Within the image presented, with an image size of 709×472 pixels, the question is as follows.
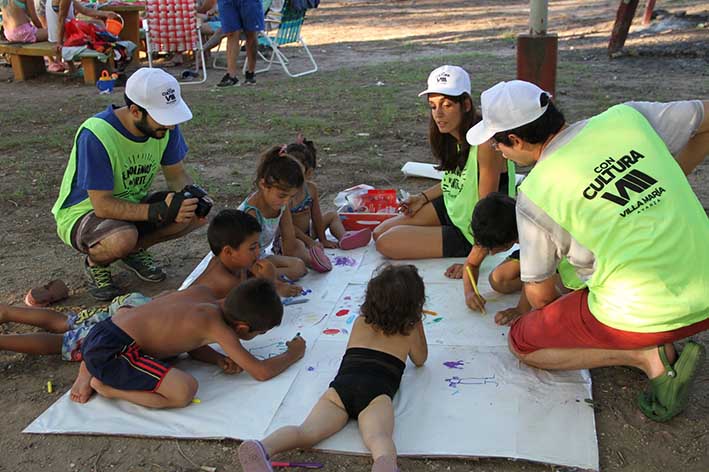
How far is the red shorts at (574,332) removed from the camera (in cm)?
254

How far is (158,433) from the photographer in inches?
104

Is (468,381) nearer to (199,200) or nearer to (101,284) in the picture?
(199,200)

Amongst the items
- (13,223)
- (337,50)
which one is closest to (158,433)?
(13,223)

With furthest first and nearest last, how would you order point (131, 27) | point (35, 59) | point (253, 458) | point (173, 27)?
point (131, 27)
point (35, 59)
point (173, 27)
point (253, 458)

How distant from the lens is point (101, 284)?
12.7 feet

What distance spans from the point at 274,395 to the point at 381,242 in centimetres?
154

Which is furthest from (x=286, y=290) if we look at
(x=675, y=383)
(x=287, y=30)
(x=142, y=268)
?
(x=287, y=30)

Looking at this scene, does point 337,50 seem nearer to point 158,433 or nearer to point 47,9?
point 47,9

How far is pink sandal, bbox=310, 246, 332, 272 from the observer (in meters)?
4.02

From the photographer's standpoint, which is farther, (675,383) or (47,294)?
(47,294)

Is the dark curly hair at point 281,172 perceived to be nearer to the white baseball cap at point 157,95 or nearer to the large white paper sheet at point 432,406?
the white baseball cap at point 157,95

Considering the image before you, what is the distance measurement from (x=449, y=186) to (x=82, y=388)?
2174 mm

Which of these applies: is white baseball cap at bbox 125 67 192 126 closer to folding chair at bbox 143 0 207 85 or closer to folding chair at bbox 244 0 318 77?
folding chair at bbox 143 0 207 85

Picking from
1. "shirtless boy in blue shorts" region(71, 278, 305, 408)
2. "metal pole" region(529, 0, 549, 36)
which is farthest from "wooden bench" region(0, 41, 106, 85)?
"shirtless boy in blue shorts" region(71, 278, 305, 408)
